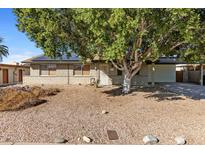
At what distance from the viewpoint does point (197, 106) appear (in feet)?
37.8

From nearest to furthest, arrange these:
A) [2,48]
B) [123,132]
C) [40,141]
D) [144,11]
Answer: [40,141], [123,132], [144,11], [2,48]

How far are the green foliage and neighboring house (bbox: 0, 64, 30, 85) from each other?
59.4 feet

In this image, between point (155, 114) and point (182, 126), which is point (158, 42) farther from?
point (182, 126)

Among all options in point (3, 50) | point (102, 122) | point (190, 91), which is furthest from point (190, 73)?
point (102, 122)

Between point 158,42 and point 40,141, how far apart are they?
A: 27.3 ft

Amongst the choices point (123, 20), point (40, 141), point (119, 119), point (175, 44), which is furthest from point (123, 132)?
point (175, 44)

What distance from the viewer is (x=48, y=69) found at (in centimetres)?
2516

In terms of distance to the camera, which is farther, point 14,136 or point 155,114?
point 155,114

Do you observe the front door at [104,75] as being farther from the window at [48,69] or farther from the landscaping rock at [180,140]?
the landscaping rock at [180,140]

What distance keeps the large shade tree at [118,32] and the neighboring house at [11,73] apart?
1810 centimetres

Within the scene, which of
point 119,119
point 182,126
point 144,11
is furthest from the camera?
point 144,11

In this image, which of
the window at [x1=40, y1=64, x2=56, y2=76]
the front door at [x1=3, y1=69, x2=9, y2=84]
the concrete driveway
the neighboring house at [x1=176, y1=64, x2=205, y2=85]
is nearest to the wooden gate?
the neighboring house at [x1=176, y1=64, x2=205, y2=85]

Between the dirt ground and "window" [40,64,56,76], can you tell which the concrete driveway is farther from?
"window" [40,64,56,76]

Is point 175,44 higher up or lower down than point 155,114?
higher up
